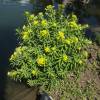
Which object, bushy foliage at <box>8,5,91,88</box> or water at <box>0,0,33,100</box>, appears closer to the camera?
bushy foliage at <box>8,5,91,88</box>

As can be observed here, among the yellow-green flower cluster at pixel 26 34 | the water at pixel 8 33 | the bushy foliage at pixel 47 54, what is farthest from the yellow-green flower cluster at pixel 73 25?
the water at pixel 8 33

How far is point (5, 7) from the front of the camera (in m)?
7.77

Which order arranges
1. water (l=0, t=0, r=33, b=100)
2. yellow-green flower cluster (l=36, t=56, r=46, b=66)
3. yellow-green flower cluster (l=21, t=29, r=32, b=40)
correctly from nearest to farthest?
yellow-green flower cluster (l=36, t=56, r=46, b=66) < yellow-green flower cluster (l=21, t=29, r=32, b=40) < water (l=0, t=0, r=33, b=100)

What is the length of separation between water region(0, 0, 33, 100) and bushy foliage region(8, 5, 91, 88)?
1.06 feet

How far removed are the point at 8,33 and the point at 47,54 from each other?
7.68 feet

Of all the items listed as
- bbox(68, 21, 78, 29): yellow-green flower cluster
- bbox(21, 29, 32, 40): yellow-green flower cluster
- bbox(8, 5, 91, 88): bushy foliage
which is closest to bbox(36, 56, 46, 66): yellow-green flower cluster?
bbox(8, 5, 91, 88): bushy foliage

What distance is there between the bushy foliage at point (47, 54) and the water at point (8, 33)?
0.32 metres

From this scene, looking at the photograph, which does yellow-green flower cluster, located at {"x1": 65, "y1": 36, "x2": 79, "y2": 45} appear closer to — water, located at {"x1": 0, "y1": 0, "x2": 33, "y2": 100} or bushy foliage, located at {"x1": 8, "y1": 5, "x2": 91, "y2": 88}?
bushy foliage, located at {"x1": 8, "y1": 5, "x2": 91, "y2": 88}

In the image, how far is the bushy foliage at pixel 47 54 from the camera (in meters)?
4.55

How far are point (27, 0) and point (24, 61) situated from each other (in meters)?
3.78

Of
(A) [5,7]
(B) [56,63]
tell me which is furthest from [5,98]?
(A) [5,7]

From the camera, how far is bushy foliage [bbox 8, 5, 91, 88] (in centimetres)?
455

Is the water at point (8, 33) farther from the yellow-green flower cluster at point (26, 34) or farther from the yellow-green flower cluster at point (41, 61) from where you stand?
the yellow-green flower cluster at point (26, 34)

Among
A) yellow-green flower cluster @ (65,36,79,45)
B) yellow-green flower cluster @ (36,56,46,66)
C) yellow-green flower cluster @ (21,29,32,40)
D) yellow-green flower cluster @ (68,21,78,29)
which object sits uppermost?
yellow-green flower cluster @ (68,21,78,29)
